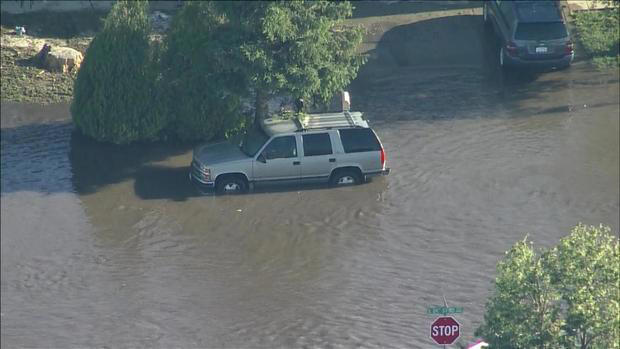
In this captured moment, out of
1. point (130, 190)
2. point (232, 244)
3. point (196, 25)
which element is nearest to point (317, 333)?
point (232, 244)

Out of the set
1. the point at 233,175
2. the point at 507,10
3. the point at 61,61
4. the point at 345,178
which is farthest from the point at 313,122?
the point at 507,10

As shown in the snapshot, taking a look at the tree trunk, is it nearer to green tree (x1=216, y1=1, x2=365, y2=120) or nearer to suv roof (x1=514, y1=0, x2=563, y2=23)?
green tree (x1=216, y1=1, x2=365, y2=120)

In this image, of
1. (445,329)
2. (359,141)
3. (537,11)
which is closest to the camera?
(445,329)

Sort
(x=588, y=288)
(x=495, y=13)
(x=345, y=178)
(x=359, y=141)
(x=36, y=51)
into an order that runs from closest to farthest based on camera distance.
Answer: (x=588, y=288) < (x=359, y=141) < (x=345, y=178) < (x=36, y=51) < (x=495, y=13)

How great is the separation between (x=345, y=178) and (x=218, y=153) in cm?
269

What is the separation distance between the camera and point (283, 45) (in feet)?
74.7

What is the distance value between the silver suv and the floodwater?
35 centimetres

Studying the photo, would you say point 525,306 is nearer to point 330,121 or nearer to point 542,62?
point 330,121

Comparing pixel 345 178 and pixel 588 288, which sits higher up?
pixel 588 288

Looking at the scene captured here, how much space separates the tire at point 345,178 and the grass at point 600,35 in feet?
31.8

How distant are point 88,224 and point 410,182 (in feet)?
21.9

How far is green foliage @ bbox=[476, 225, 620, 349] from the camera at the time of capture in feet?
41.3

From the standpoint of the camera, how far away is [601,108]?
85.8 ft

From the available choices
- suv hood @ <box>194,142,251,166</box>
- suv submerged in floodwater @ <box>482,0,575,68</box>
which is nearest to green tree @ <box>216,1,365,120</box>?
suv hood @ <box>194,142,251,166</box>
